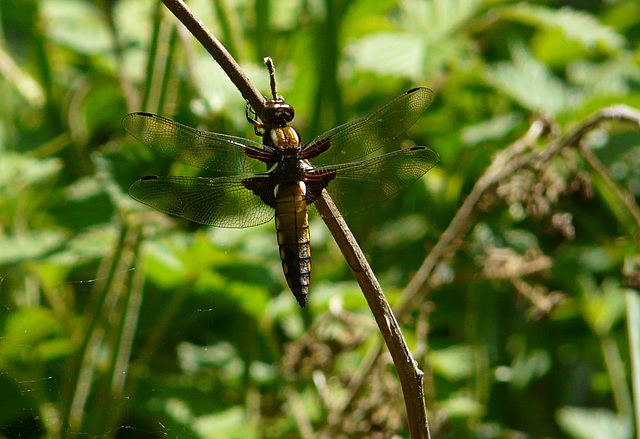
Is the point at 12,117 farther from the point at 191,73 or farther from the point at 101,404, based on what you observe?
the point at 101,404

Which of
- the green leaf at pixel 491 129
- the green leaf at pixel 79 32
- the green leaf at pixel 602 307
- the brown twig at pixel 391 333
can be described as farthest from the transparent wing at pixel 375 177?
the green leaf at pixel 79 32

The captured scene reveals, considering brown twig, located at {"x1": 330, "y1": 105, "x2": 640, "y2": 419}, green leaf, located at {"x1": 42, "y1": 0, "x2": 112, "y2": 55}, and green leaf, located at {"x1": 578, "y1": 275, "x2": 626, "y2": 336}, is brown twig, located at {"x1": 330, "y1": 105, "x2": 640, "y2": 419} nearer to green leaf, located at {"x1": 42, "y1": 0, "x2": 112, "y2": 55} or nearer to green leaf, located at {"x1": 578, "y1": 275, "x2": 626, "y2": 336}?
green leaf, located at {"x1": 578, "y1": 275, "x2": 626, "y2": 336}

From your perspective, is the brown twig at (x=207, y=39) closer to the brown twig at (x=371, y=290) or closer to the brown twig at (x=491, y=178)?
the brown twig at (x=371, y=290)

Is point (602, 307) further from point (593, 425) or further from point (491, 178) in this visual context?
point (491, 178)

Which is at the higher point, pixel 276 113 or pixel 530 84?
pixel 530 84

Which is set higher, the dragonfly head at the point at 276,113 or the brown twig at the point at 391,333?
the dragonfly head at the point at 276,113

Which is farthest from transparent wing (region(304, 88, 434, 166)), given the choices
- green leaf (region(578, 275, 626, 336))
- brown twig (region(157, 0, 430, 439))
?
green leaf (region(578, 275, 626, 336))

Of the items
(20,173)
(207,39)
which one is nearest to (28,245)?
(20,173)
